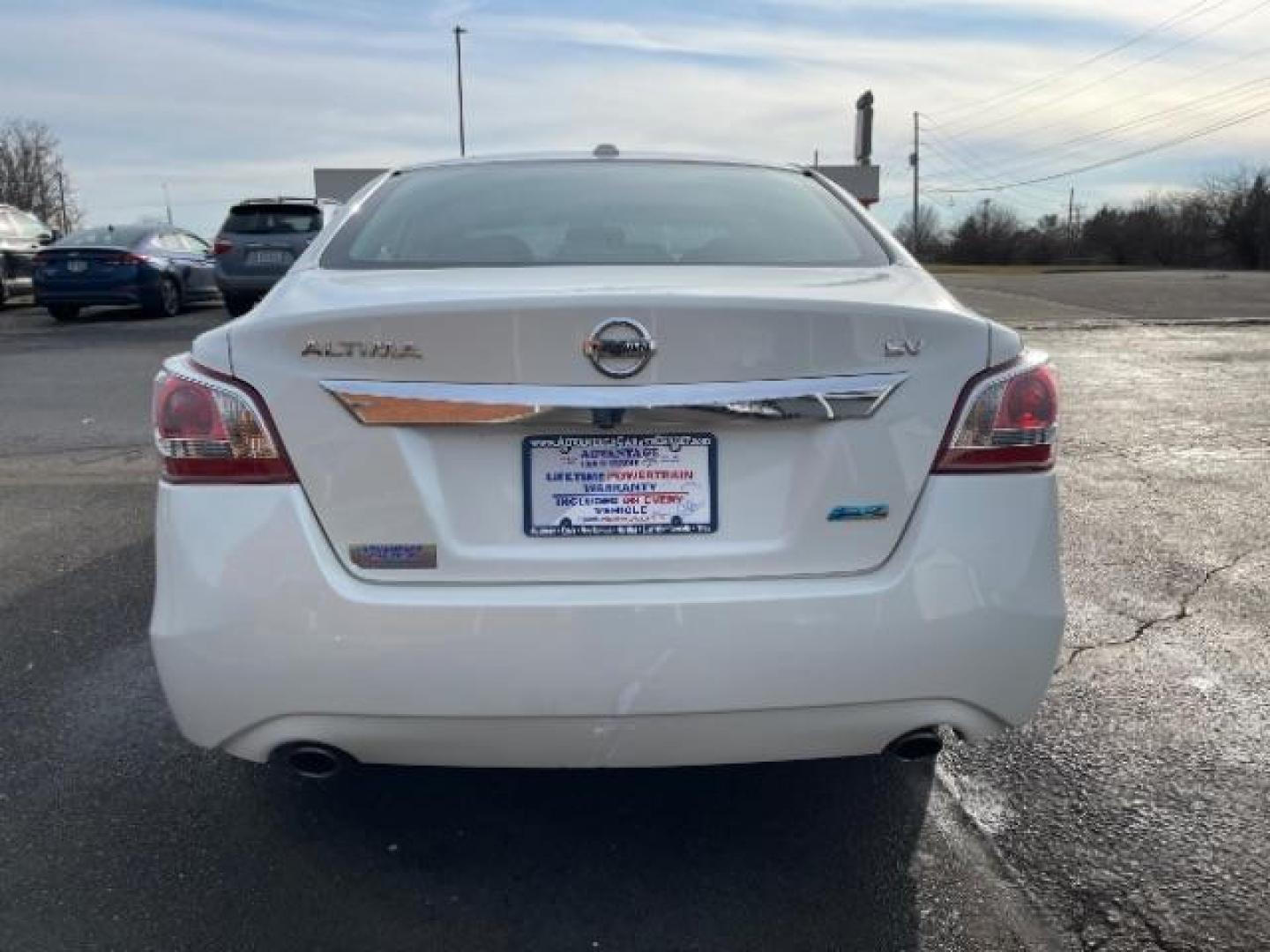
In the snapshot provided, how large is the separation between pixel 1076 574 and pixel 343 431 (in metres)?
3.39

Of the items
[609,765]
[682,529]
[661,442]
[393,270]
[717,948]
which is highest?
[393,270]

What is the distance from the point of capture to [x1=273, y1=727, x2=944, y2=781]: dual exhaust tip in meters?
2.26

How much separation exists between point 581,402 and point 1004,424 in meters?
0.84

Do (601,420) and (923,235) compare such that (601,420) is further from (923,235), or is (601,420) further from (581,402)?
(923,235)

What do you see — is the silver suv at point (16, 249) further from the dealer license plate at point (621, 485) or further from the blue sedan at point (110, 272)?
the dealer license plate at point (621, 485)

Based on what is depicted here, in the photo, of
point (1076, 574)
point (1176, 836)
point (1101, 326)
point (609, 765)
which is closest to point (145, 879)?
point (609, 765)

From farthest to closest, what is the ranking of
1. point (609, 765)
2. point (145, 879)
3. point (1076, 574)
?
1. point (1076, 574)
2. point (145, 879)
3. point (609, 765)

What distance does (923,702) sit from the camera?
2.22m

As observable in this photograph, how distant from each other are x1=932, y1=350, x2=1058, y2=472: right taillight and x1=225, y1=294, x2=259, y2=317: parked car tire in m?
14.8

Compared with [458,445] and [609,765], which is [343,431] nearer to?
[458,445]

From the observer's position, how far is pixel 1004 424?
7.31 ft

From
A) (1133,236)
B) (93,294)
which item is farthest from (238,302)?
(1133,236)

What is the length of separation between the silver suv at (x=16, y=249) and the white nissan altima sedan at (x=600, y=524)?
17.6 meters

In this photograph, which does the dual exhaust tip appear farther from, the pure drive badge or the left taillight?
the left taillight
